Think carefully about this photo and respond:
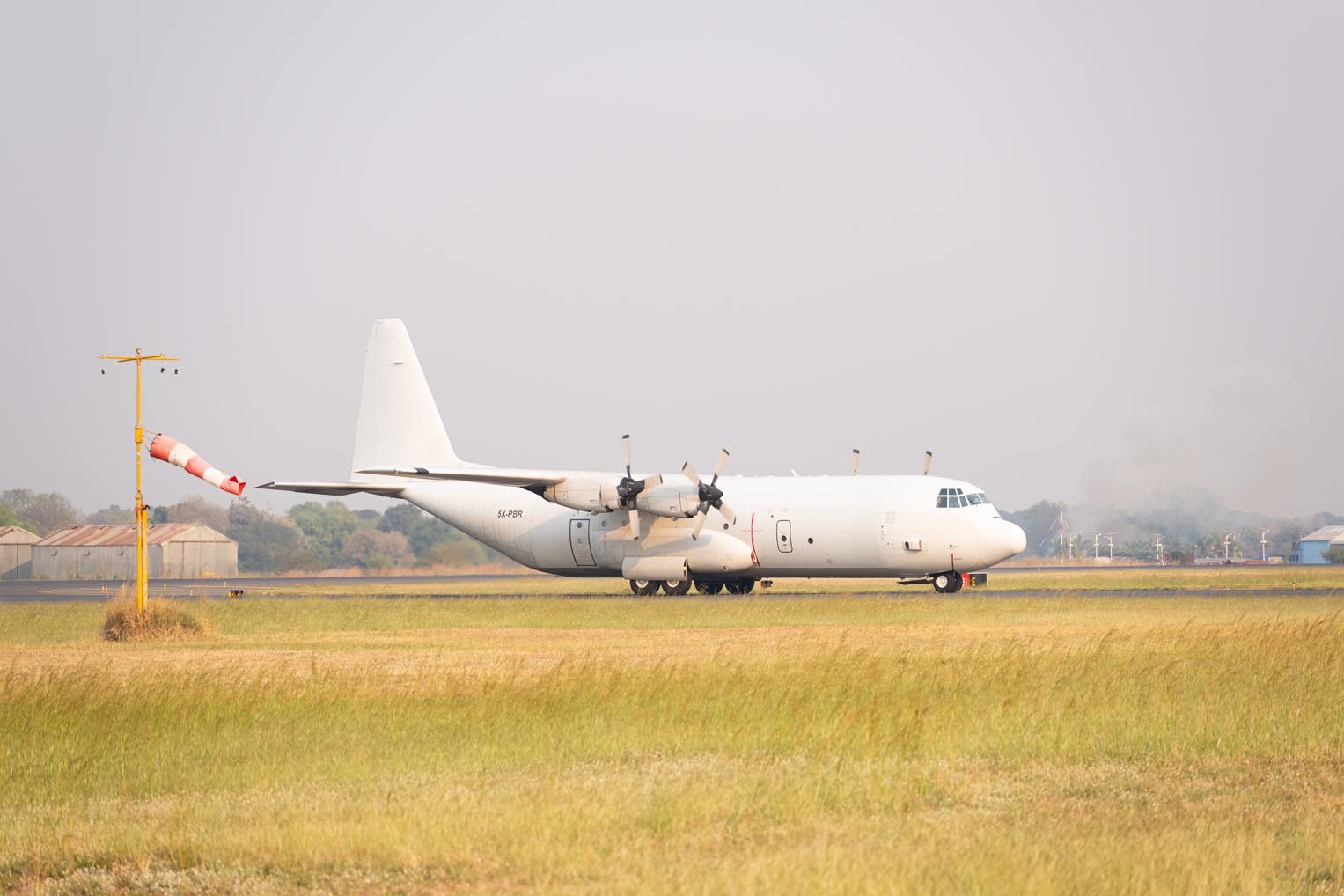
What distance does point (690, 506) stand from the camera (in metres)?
45.6

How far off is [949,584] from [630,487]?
971 cm

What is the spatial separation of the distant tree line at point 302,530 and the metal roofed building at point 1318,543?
79032 mm

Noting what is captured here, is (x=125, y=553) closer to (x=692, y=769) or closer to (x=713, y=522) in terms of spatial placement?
(x=713, y=522)

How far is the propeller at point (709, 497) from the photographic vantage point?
45.6 metres

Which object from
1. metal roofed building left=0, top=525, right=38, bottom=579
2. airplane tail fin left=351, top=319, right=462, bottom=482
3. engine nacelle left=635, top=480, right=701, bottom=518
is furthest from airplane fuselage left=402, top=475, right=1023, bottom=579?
metal roofed building left=0, top=525, right=38, bottom=579

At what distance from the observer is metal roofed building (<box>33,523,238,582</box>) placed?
3546 inches

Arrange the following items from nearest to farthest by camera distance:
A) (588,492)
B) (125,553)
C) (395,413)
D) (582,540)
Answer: (588,492), (582,540), (395,413), (125,553)

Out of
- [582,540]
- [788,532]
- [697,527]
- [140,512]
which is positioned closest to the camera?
[140,512]

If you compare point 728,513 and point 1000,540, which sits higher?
point 728,513

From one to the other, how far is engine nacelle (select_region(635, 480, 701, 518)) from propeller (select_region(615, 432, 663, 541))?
146 millimetres

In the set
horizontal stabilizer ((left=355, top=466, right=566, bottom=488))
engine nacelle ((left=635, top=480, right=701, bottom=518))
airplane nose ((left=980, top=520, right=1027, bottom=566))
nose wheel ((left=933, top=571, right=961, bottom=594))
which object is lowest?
nose wheel ((left=933, top=571, right=961, bottom=594))

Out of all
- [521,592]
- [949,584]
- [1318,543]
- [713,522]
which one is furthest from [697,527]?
[1318,543]

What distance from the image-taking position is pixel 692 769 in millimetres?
13109

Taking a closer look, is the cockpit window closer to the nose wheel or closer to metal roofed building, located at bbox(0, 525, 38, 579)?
the nose wheel
